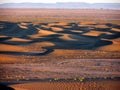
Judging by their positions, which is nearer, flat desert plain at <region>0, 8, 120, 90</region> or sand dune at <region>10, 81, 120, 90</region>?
sand dune at <region>10, 81, 120, 90</region>

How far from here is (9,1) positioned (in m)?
9.33

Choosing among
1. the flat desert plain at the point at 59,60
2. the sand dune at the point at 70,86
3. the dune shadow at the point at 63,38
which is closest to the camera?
the sand dune at the point at 70,86

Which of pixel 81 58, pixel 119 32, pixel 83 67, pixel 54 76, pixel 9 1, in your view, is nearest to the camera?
pixel 54 76

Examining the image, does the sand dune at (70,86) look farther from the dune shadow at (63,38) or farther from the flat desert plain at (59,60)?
the dune shadow at (63,38)

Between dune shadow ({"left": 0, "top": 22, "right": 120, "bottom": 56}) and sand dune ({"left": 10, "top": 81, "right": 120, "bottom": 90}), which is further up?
dune shadow ({"left": 0, "top": 22, "right": 120, "bottom": 56})

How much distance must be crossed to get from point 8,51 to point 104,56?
7.93 feet

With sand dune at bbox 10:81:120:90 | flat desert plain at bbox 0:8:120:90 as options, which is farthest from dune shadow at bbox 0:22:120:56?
sand dune at bbox 10:81:120:90

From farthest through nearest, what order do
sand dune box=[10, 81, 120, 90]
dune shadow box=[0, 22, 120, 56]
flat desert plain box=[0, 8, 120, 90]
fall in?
dune shadow box=[0, 22, 120, 56] < flat desert plain box=[0, 8, 120, 90] < sand dune box=[10, 81, 120, 90]

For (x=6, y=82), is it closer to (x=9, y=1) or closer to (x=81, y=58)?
(x=81, y=58)

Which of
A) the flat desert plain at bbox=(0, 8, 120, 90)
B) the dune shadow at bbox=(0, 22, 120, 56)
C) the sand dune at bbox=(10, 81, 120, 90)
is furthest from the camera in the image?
the dune shadow at bbox=(0, 22, 120, 56)

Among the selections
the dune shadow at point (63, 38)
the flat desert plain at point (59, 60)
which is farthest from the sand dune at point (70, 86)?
the dune shadow at point (63, 38)

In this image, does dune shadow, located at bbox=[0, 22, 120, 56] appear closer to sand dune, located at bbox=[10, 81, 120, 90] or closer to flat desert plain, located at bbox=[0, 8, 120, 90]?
flat desert plain, located at bbox=[0, 8, 120, 90]

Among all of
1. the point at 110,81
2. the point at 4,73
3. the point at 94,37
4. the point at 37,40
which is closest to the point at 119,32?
the point at 94,37

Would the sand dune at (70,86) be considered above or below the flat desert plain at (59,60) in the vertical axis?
below
